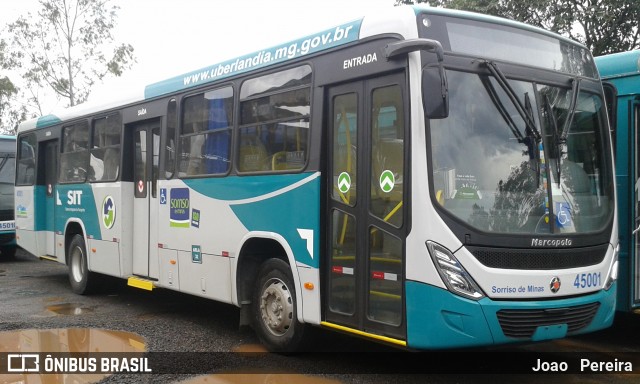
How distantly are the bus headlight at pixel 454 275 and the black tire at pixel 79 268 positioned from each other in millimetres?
7340

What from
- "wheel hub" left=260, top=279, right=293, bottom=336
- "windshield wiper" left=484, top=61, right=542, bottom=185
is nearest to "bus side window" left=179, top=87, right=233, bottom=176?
"wheel hub" left=260, top=279, right=293, bottom=336

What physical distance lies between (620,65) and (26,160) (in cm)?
1105

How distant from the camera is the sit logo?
9.89 metres

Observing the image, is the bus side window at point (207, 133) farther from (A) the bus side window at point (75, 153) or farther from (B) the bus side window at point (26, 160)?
(B) the bus side window at point (26, 160)

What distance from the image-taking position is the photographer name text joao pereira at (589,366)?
633 cm

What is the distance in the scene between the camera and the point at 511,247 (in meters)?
5.17

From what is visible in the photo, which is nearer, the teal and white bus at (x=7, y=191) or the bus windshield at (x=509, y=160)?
the bus windshield at (x=509, y=160)

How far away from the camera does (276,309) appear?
678 centimetres

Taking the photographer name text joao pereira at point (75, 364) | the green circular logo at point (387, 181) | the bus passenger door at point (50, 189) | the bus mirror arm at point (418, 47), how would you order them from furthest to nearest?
the bus passenger door at point (50, 189) < the photographer name text joao pereira at point (75, 364) < the green circular logo at point (387, 181) < the bus mirror arm at point (418, 47)

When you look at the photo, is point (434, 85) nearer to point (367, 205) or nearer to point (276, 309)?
point (367, 205)

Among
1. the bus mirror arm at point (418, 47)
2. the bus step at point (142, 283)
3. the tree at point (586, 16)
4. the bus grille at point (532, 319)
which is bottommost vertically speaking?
the bus step at point (142, 283)

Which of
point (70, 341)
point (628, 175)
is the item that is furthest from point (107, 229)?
point (628, 175)

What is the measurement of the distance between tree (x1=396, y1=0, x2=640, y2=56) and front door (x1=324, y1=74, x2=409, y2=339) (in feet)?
38.9

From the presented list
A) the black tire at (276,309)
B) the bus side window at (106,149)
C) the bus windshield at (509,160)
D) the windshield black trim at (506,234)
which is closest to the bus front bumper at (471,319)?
the windshield black trim at (506,234)
